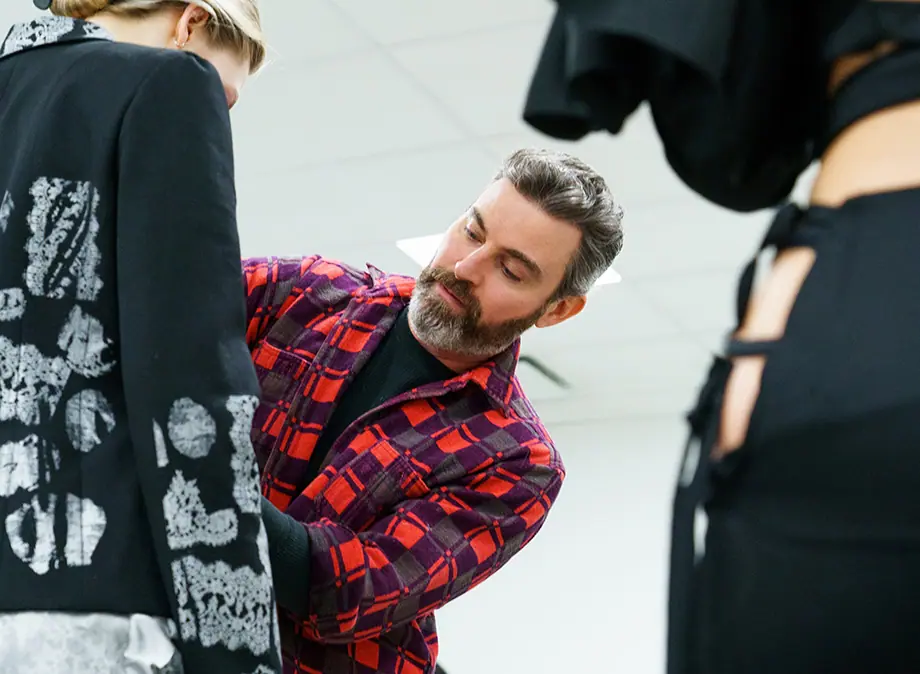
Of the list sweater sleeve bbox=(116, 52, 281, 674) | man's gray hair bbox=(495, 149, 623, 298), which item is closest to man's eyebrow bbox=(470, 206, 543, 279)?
man's gray hair bbox=(495, 149, 623, 298)

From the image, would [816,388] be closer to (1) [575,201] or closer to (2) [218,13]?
(2) [218,13]

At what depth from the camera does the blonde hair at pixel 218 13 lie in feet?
4.27

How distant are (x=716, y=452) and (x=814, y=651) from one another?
9cm

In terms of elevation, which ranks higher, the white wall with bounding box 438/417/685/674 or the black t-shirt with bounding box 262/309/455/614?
the black t-shirt with bounding box 262/309/455/614

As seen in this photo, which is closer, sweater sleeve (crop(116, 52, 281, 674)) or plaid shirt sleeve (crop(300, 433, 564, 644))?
sweater sleeve (crop(116, 52, 281, 674))

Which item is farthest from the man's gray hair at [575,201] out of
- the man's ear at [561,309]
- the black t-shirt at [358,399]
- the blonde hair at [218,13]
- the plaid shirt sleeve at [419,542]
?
→ the blonde hair at [218,13]

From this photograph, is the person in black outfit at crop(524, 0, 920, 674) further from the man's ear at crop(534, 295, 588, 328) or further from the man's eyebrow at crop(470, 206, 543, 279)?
the man's ear at crop(534, 295, 588, 328)

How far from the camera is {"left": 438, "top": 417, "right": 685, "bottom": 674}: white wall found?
627 cm

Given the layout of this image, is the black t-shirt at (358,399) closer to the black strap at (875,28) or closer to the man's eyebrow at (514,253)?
the man's eyebrow at (514,253)

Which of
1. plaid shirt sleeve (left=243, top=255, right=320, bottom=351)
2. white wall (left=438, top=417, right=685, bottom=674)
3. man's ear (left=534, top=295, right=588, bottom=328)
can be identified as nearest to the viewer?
plaid shirt sleeve (left=243, top=255, right=320, bottom=351)

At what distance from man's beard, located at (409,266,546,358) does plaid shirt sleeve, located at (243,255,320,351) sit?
20 cm

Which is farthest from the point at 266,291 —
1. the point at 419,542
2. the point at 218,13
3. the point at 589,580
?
the point at 589,580

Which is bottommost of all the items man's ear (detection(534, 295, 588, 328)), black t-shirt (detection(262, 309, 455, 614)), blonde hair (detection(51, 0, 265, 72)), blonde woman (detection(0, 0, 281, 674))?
man's ear (detection(534, 295, 588, 328))

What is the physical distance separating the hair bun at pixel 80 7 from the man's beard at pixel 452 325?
0.75 m
